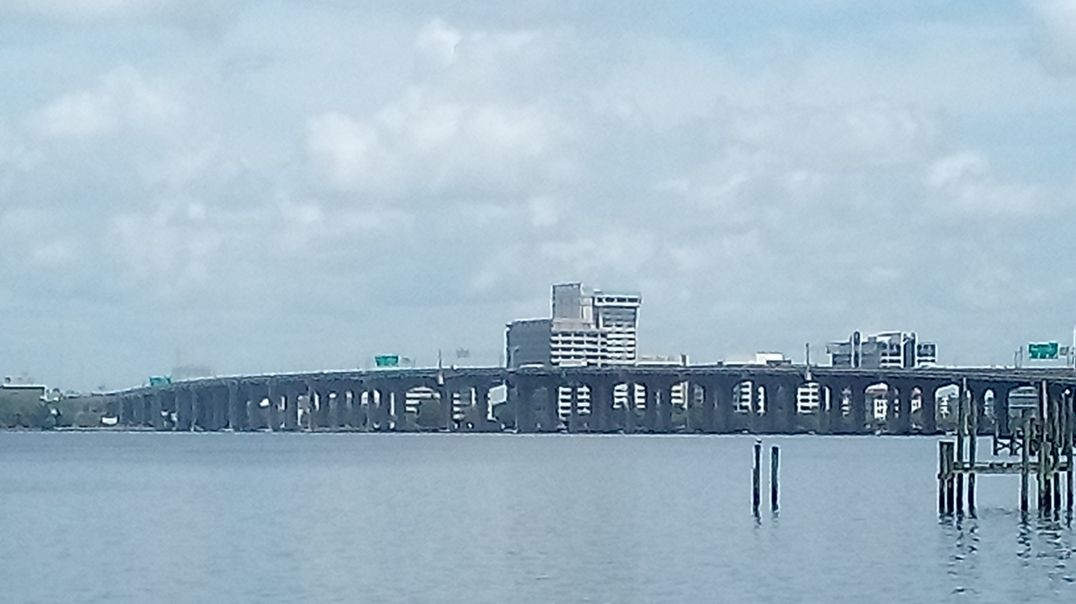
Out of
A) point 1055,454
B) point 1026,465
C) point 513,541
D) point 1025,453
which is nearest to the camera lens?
point 513,541

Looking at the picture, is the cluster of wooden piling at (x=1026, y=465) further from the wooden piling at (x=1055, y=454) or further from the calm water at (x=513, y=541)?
the calm water at (x=513, y=541)

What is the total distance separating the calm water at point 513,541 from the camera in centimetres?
5794

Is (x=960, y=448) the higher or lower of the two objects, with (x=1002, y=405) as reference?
lower

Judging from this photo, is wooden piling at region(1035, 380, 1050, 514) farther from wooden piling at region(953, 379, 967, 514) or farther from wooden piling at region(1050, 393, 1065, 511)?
wooden piling at region(953, 379, 967, 514)

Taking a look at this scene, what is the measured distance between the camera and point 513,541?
7350cm

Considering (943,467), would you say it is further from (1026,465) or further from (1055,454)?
(1026,465)

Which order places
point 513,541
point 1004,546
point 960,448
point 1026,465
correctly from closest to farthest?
point 1004,546
point 513,541
point 1026,465
point 960,448

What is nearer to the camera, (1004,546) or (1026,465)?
(1004,546)

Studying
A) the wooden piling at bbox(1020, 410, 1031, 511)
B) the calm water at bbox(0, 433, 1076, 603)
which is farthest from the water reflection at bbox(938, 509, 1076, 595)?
the wooden piling at bbox(1020, 410, 1031, 511)

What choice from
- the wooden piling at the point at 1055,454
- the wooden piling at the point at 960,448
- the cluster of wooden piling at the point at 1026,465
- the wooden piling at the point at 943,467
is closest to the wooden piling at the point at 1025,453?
the cluster of wooden piling at the point at 1026,465

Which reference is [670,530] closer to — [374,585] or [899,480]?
[374,585]

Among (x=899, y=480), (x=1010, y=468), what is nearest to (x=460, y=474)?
(x=899, y=480)

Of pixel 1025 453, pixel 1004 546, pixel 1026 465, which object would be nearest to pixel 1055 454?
pixel 1025 453

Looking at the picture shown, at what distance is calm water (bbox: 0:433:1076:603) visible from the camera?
5794cm
